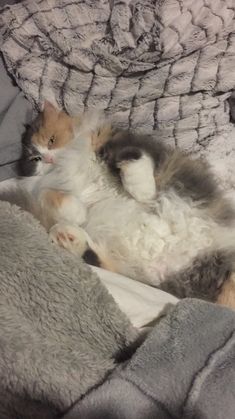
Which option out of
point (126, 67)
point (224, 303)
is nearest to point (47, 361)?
point (224, 303)

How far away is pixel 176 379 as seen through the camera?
90 centimetres

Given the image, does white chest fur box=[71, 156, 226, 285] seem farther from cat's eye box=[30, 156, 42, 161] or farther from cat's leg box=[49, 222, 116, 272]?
cat's eye box=[30, 156, 42, 161]

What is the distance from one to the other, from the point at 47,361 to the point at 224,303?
56 centimetres

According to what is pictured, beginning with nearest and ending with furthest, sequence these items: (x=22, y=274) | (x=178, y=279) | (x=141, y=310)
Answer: (x=22, y=274) → (x=141, y=310) → (x=178, y=279)

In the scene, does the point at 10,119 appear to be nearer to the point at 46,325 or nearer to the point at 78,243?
the point at 78,243

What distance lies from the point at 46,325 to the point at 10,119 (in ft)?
2.75

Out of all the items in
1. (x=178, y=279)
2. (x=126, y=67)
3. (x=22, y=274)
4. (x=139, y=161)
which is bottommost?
(x=178, y=279)

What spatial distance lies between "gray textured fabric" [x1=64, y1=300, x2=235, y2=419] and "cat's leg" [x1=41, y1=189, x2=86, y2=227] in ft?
1.71

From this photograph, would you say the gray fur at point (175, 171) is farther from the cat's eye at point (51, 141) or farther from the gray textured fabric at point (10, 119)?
the gray textured fabric at point (10, 119)

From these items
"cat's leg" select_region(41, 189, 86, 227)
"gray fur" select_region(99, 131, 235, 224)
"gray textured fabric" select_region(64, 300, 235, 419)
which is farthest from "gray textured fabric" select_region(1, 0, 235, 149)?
"gray textured fabric" select_region(64, 300, 235, 419)

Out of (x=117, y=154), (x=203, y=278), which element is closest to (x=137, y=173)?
(x=117, y=154)

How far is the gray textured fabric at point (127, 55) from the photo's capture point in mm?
1585

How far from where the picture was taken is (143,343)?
0.99 m

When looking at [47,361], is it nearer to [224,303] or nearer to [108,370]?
[108,370]
